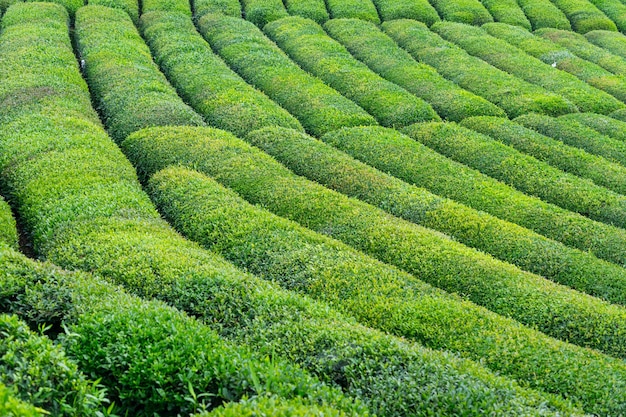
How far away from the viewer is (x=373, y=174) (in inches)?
750

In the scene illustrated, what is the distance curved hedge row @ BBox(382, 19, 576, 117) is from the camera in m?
27.3

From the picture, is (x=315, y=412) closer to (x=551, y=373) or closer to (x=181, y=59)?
(x=551, y=373)

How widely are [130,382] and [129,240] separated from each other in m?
5.62

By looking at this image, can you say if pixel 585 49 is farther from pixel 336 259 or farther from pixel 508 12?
pixel 336 259

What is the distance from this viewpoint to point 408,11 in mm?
42062

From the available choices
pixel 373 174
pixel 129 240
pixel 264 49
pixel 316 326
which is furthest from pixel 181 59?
pixel 316 326

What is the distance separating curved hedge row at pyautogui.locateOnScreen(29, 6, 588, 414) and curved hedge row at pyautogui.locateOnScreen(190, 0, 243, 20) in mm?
27144

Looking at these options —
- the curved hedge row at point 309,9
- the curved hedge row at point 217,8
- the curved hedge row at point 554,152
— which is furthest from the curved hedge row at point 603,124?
the curved hedge row at point 217,8

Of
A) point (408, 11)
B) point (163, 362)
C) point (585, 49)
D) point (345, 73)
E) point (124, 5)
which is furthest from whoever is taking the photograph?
point (408, 11)

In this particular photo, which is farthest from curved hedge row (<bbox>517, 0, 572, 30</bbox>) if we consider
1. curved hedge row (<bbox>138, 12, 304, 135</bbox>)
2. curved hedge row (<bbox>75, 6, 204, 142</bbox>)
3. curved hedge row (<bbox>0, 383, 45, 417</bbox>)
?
curved hedge row (<bbox>0, 383, 45, 417</bbox>)

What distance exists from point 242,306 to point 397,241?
5422 millimetres

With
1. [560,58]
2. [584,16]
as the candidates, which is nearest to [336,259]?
[560,58]

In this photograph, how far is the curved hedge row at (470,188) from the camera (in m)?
16.8

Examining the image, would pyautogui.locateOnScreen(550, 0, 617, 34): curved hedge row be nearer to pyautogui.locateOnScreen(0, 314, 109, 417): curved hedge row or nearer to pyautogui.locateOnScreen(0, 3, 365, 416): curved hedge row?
pyautogui.locateOnScreen(0, 3, 365, 416): curved hedge row
